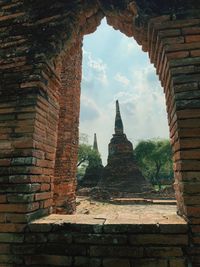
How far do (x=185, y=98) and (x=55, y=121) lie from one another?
1.75 meters

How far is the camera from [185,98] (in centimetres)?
258

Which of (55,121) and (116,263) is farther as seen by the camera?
(55,121)

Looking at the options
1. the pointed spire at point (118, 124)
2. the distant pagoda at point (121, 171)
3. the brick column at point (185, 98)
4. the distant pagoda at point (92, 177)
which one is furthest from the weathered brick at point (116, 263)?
the distant pagoda at point (92, 177)

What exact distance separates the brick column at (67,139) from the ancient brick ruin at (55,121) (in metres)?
3.58

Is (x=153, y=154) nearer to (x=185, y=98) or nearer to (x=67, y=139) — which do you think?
(x=67, y=139)

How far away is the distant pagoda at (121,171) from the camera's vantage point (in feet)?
82.2

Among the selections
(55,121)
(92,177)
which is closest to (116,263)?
(55,121)

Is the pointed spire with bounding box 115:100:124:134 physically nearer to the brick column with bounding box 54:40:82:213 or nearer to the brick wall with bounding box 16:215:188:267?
the brick column with bounding box 54:40:82:213

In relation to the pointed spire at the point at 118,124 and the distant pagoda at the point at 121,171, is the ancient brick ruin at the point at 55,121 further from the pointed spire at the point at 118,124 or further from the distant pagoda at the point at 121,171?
the pointed spire at the point at 118,124

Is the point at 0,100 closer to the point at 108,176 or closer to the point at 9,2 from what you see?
the point at 9,2

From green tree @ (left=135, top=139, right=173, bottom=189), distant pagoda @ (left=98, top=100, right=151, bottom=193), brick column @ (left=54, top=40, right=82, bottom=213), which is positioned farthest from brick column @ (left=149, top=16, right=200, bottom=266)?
green tree @ (left=135, top=139, right=173, bottom=189)

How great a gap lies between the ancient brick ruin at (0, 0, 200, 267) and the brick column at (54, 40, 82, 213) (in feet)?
11.7

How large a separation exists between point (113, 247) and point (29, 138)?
1.44m

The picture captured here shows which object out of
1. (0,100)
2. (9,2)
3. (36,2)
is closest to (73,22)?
(36,2)
